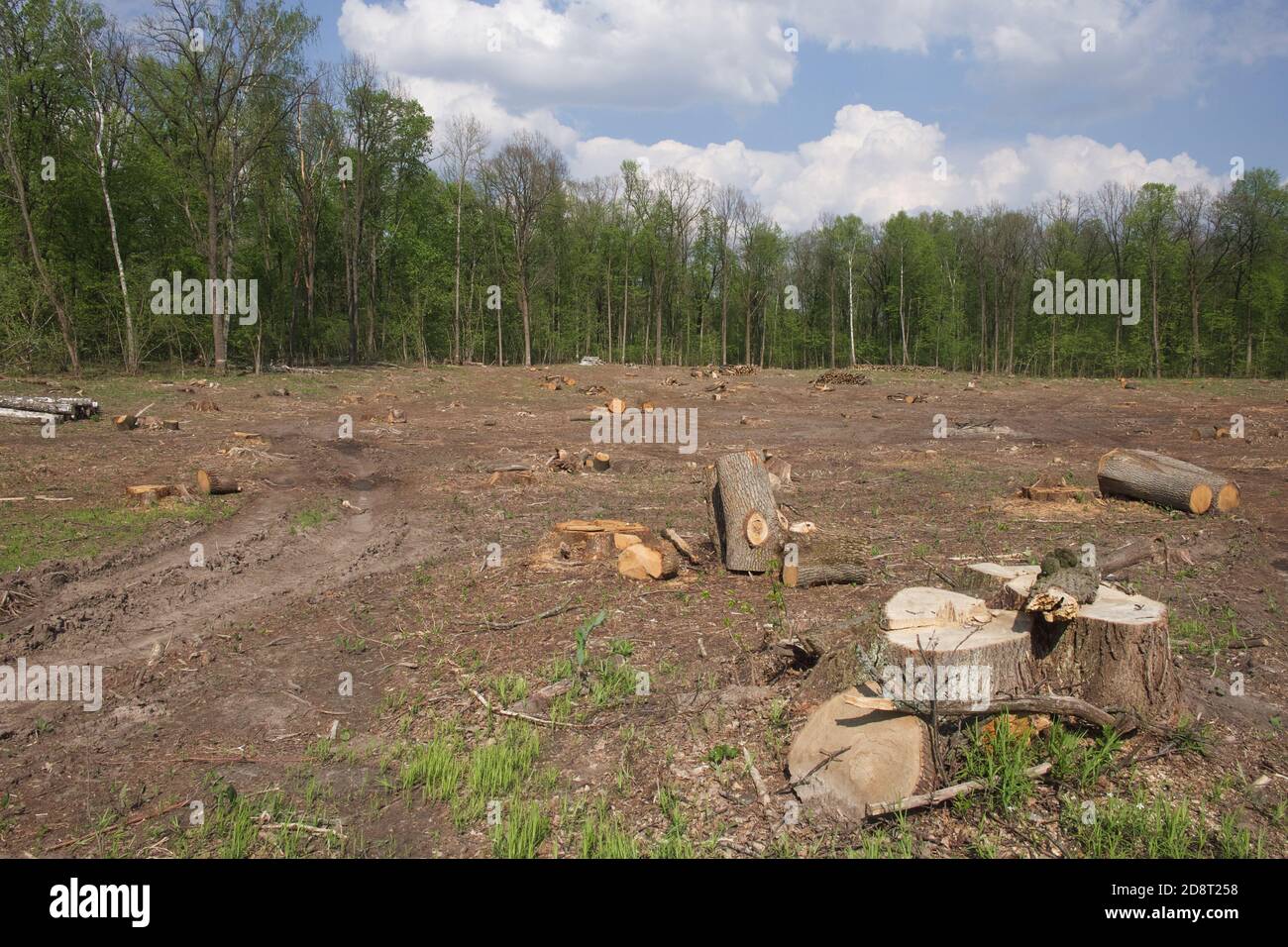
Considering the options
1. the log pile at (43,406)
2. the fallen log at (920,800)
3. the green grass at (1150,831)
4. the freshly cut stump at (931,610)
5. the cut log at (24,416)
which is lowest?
the green grass at (1150,831)

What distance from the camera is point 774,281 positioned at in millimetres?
62281

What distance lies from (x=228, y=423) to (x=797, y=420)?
54.6 ft

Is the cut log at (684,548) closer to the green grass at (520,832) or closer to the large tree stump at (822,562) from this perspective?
the large tree stump at (822,562)

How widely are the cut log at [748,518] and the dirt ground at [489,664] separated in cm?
26

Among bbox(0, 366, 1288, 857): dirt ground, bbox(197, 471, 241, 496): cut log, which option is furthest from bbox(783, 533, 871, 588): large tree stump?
bbox(197, 471, 241, 496): cut log

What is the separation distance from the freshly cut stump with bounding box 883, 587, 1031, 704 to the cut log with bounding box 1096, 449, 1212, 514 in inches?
284

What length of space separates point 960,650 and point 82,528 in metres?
10.6

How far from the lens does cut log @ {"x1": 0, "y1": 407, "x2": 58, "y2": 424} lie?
17266 mm

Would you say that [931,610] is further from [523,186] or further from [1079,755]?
[523,186]

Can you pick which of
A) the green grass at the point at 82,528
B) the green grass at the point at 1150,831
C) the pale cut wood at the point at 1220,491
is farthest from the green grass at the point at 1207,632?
the green grass at the point at 82,528

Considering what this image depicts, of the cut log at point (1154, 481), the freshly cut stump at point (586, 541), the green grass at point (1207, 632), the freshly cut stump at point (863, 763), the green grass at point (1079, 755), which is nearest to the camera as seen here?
the freshly cut stump at point (863, 763)

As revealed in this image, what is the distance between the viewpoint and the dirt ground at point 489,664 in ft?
12.8

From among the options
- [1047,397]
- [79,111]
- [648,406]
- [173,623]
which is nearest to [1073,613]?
[173,623]
